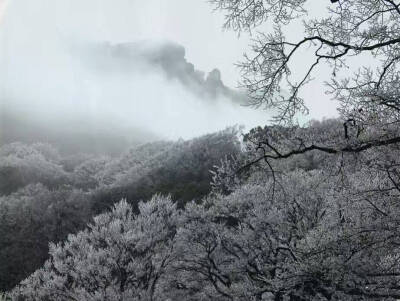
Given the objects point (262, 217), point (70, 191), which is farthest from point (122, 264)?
point (70, 191)

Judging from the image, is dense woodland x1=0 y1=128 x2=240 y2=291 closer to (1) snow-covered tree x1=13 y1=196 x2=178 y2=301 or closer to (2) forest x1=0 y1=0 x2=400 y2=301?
(2) forest x1=0 y1=0 x2=400 y2=301

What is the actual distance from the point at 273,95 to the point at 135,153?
3684 inches

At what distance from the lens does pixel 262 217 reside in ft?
65.4

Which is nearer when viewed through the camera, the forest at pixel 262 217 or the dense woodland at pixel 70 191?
the forest at pixel 262 217

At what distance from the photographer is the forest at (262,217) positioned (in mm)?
5586

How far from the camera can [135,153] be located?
98.2 meters

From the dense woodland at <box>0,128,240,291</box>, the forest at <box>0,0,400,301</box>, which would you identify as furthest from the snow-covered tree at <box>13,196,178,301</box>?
the dense woodland at <box>0,128,240,291</box>

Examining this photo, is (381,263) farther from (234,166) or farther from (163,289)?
(163,289)

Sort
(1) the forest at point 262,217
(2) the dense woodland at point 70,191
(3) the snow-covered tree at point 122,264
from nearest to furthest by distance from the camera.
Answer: (1) the forest at point 262,217 < (3) the snow-covered tree at point 122,264 < (2) the dense woodland at point 70,191

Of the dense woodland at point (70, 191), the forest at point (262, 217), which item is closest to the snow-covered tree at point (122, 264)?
the forest at point (262, 217)

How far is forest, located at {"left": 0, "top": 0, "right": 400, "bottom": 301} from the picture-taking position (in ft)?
18.3

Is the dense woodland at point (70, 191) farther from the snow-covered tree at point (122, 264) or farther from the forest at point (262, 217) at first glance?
the snow-covered tree at point (122, 264)

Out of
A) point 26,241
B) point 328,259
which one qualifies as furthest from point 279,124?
point 26,241

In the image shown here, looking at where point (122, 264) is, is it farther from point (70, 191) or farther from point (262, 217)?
point (70, 191)
